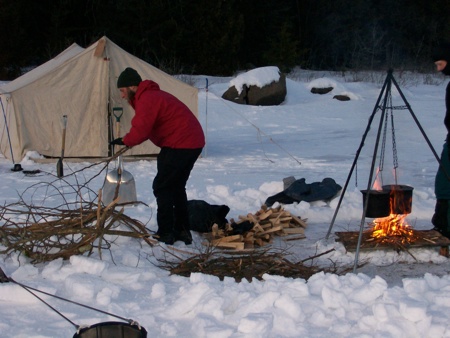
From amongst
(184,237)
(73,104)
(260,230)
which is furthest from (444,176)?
(73,104)

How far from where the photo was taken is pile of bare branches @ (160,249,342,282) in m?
4.84

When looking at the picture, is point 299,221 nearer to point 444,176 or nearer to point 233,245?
point 233,245

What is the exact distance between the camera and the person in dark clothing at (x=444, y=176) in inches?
220

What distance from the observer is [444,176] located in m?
5.71

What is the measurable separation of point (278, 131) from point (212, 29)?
1316 cm

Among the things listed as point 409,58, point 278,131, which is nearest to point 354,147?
point 278,131

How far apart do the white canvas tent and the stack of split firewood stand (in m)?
5.10

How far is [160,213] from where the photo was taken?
5.80 m

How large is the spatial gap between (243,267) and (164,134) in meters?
1.42

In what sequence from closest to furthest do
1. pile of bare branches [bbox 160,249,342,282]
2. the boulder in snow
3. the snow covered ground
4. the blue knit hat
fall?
the snow covered ground < pile of bare branches [bbox 160,249,342,282] < the blue knit hat < the boulder in snow

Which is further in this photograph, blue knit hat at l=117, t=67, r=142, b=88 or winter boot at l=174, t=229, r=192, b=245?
winter boot at l=174, t=229, r=192, b=245

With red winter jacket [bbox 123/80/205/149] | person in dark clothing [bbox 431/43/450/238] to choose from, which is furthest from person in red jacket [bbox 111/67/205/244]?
person in dark clothing [bbox 431/43/450/238]

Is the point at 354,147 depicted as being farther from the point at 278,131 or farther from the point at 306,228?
the point at 306,228

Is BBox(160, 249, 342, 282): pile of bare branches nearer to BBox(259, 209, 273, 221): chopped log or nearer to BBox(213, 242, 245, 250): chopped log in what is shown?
BBox(213, 242, 245, 250): chopped log
